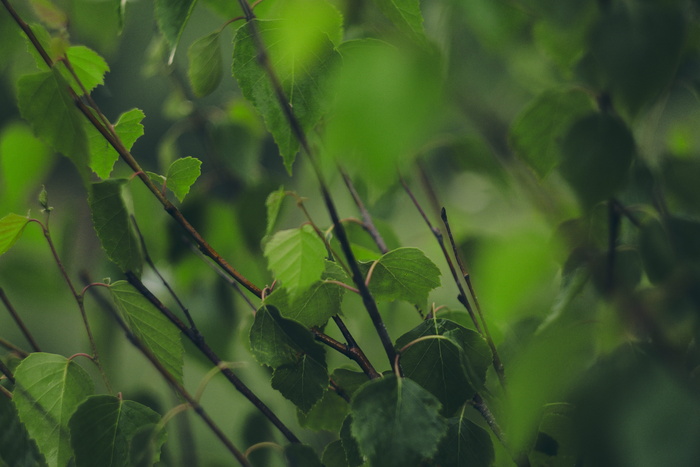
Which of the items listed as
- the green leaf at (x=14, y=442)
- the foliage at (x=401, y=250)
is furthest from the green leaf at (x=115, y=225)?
the green leaf at (x=14, y=442)

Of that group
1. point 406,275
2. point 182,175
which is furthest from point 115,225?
point 406,275

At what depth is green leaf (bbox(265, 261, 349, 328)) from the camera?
284 millimetres

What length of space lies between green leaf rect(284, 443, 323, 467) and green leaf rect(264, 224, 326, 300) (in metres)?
0.10

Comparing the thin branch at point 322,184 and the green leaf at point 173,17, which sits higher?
the green leaf at point 173,17

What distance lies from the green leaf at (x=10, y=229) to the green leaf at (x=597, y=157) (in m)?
0.27

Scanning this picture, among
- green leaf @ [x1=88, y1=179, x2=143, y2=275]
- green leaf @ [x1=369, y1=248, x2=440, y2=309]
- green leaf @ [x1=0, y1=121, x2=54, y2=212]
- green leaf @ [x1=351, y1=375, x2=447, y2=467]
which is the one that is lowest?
green leaf @ [x1=351, y1=375, x2=447, y2=467]

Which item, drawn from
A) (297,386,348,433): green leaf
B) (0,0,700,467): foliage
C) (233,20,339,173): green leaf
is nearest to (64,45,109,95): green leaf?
(0,0,700,467): foliage

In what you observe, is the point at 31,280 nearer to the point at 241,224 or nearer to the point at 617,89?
the point at 241,224

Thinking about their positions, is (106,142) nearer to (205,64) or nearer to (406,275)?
(205,64)

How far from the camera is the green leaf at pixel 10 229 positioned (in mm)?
292

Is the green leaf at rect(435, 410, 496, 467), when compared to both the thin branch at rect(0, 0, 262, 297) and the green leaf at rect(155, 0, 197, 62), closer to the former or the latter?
the thin branch at rect(0, 0, 262, 297)

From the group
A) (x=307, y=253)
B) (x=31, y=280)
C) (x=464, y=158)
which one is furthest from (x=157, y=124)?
(x=307, y=253)

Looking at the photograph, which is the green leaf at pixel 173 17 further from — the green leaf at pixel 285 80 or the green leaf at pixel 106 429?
the green leaf at pixel 106 429

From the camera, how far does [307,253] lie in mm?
250
